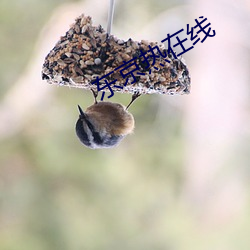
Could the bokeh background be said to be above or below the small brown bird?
above

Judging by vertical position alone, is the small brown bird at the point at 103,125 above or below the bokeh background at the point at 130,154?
below

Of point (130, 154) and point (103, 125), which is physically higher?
point (130, 154)

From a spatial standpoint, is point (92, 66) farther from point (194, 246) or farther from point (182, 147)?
point (194, 246)

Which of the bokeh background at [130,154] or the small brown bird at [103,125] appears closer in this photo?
the small brown bird at [103,125]

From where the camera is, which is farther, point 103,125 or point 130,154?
point 130,154
